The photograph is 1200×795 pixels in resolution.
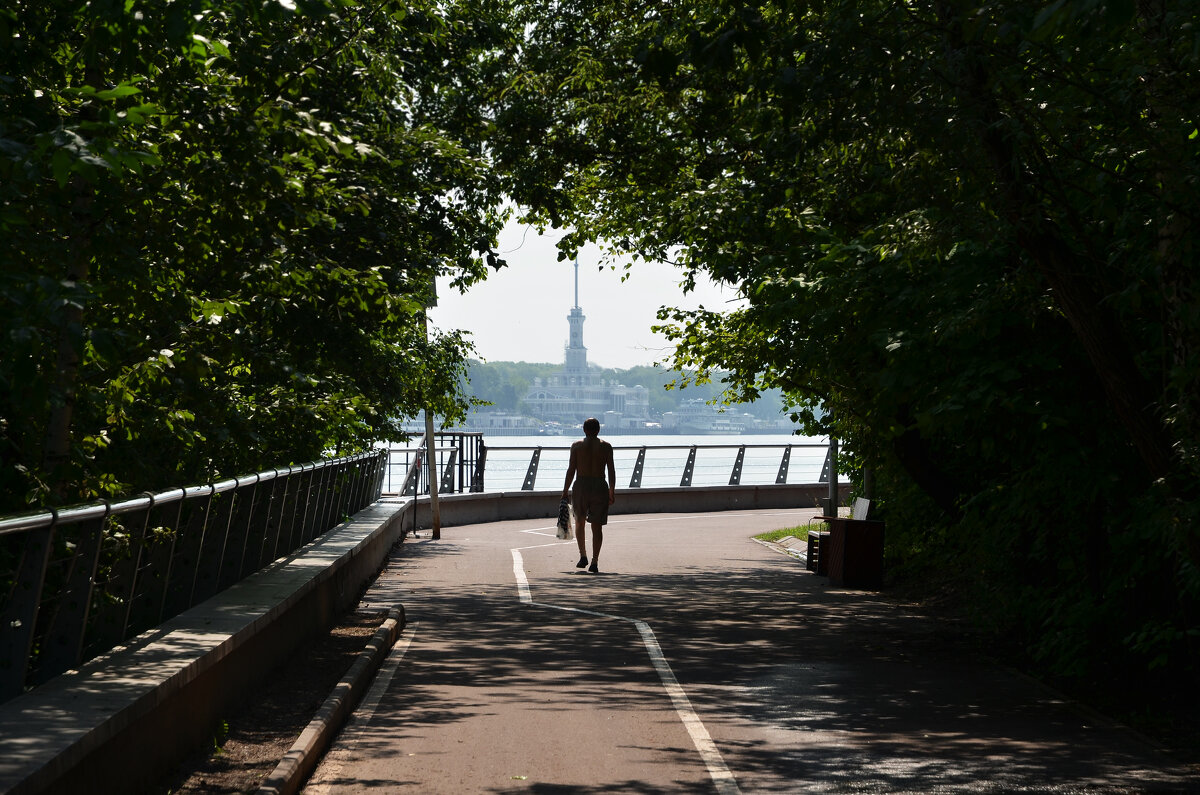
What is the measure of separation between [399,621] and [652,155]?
27.9 feet

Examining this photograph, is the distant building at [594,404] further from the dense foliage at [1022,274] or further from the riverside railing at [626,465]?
the dense foliage at [1022,274]

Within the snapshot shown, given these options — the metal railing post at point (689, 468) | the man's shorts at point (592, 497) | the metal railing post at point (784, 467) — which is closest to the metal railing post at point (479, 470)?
the metal railing post at point (689, 468)

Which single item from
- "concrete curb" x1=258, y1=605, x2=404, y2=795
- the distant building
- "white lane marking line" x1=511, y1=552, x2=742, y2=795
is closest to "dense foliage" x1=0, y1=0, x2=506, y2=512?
"concrete curb" x1=258, y1=605, x2=404, y2=795

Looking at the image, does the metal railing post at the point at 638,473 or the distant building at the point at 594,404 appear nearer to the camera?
the metal railing post at the point at 638,473

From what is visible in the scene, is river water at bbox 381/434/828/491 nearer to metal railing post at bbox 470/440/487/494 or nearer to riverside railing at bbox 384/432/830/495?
riverside railing at bbox 384/432/830/495

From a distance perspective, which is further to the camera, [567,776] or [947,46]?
[947,46]

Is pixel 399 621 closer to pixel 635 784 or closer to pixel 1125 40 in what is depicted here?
pixel 635 784

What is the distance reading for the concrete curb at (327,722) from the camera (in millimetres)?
6844

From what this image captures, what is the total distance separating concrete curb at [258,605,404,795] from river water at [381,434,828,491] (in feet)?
66.5

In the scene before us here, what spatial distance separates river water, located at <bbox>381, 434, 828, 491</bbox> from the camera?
34.6 meters

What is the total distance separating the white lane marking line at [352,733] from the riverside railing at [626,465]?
18240 millimetres

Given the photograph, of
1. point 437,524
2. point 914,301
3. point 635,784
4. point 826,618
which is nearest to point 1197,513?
point 914,301

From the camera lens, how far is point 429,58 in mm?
21141

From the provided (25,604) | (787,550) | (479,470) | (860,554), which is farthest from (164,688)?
(479,470)
